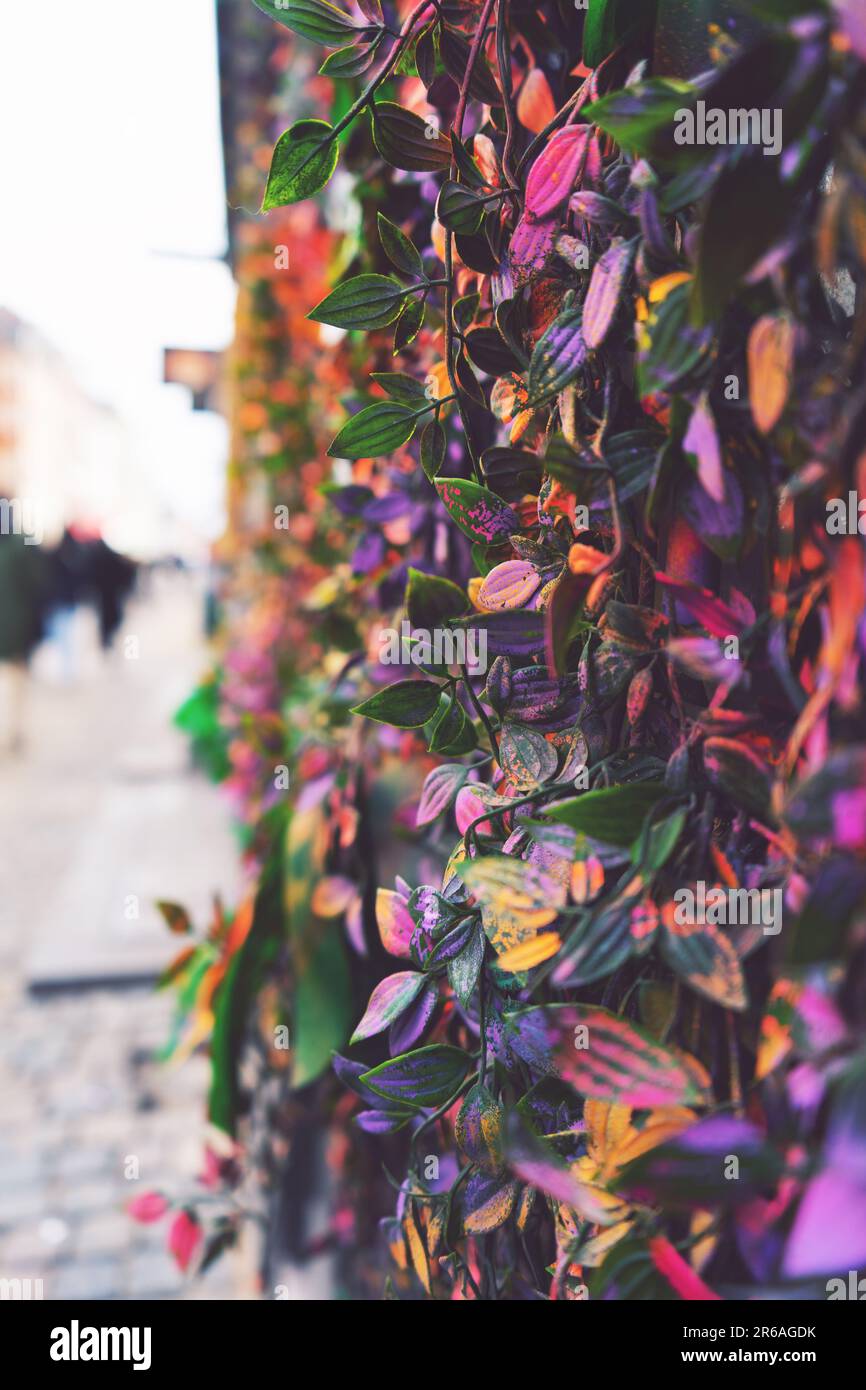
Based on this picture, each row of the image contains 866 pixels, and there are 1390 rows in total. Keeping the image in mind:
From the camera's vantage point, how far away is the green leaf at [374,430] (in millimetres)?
677

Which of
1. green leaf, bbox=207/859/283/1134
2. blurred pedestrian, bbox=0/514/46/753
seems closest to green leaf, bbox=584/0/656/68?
green leaf, bbox=207/859/283/1134

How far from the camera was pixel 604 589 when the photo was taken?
23.2 inches

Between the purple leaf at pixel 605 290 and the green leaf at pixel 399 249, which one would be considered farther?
the green leaf at pixel 399 249

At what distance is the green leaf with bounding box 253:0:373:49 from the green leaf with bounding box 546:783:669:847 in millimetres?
525

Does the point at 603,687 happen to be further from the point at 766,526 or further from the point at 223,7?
the point at 223,7

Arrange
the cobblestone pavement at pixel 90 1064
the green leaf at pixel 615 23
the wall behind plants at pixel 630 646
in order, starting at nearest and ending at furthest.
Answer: the wall behind plants at pixel 630 646, the green leaf at pixel 615 23, the cobblestone pavement at pixel 90 1064

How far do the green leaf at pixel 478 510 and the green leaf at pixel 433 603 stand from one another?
2.0 inches

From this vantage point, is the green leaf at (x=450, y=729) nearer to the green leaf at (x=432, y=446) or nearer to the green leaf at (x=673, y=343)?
the green leaf at (x=432, y=446)

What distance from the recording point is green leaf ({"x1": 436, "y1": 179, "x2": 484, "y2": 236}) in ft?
2.05

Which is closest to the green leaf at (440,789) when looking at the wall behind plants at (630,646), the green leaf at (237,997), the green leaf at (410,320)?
the wall behind plants at (630,646)

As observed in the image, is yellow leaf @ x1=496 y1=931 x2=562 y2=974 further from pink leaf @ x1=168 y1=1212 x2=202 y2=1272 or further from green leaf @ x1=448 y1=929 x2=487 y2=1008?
pink leaf @ x1=168 y1=1212 x2=202 y2=1272

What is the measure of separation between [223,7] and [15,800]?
6.63m

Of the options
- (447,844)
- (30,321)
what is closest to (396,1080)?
(447,844)

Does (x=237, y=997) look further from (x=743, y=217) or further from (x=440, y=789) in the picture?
(x=743, y=217)
